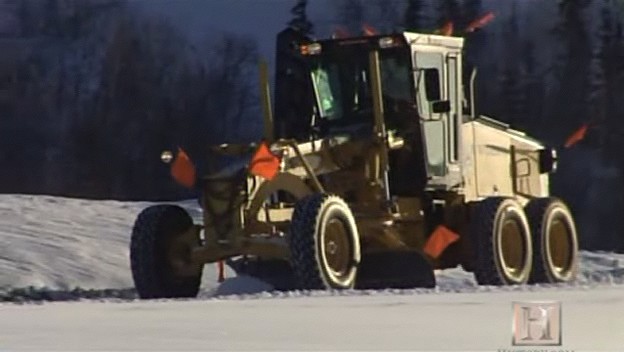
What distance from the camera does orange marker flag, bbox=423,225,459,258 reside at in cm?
1844

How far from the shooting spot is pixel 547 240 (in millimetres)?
19203

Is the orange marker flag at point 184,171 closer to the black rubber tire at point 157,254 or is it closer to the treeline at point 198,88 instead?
the black rubber tire at point 157,254

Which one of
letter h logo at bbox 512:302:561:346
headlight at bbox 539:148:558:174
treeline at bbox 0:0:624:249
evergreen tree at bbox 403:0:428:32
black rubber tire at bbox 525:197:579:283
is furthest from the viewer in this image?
treeline at bbox 0:0:624:249

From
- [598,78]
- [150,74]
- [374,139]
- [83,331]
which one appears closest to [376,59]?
[374,139]

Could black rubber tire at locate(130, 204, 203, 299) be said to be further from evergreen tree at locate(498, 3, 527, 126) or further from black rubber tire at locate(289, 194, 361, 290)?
evergreen tree at locate(498, 3, 527, 126)

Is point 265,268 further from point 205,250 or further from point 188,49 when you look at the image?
point 188,49

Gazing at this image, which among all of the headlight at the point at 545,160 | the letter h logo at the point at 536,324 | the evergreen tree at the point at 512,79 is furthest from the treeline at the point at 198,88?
the letter h logo at the point at 536,324

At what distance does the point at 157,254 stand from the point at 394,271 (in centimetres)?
247

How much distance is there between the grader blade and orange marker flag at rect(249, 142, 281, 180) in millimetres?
1566

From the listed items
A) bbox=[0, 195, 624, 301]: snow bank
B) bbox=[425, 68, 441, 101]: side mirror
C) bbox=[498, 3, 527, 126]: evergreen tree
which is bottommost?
bbox=[0, 195, 624, 301]: snow bank

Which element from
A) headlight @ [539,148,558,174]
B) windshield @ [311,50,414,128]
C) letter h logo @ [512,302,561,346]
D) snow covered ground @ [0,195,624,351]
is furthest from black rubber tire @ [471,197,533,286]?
letter h logo @ [512,302,561,346]

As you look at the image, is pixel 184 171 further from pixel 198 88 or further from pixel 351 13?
pixel 198 88

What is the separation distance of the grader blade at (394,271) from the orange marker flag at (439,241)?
0.59 metres

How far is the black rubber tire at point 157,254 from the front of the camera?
17.3 metres
